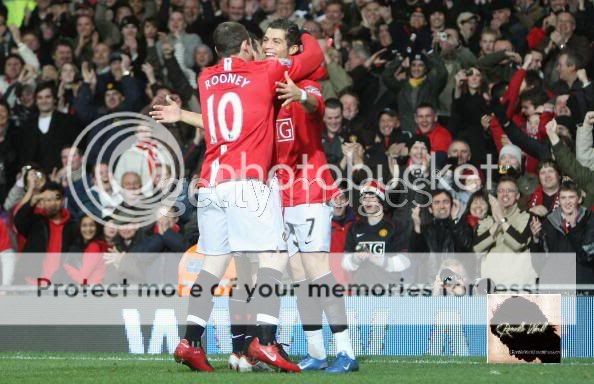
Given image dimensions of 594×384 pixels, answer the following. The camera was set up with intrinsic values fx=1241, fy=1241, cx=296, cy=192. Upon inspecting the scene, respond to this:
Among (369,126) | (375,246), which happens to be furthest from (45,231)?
(369,126)

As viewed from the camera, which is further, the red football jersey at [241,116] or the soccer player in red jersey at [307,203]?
the soccer player in red jersey at [307,203]

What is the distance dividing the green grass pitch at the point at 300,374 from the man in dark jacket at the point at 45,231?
325 cm

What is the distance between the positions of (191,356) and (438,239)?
4.78 m

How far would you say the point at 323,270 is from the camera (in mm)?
9422

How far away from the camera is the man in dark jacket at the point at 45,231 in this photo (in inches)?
563

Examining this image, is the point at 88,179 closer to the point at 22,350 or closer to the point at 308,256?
the point at 22,350

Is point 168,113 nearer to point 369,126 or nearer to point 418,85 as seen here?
point 369,126

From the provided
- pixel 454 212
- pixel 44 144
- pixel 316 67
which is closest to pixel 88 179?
pixel 44 144

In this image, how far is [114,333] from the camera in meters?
12.3

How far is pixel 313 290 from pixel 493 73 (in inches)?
294

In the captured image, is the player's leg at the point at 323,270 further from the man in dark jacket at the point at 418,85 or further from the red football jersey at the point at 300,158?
the man in dark jacket at the point at 418,85

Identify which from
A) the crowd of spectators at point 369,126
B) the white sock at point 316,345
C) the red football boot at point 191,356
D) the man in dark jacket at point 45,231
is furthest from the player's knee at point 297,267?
the man in dark jacket at point 45,231

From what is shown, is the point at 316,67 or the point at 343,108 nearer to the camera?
the point at 316,67

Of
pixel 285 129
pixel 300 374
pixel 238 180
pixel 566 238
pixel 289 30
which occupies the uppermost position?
pixel 289 30
